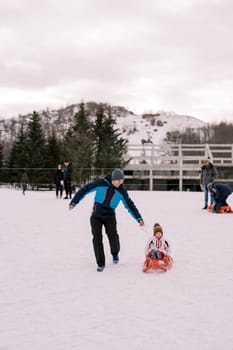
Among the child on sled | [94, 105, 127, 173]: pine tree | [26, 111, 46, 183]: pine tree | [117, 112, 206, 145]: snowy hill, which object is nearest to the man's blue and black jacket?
the child on sled

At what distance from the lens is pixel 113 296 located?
4172mm

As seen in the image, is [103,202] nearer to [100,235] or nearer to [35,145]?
[100,235]

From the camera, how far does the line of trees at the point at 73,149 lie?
31.4 metres

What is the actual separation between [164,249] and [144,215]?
5972 millimetres

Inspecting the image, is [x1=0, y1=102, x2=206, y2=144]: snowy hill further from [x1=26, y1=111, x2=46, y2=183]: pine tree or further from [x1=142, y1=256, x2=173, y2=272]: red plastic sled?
[x1=142, y1=256, x2=173, y2=272]: red plastic sled

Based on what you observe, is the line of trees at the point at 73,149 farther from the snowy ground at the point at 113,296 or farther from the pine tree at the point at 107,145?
the snowy ground at the point at 113,296

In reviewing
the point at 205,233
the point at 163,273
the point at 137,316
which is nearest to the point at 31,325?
the point at 137,316

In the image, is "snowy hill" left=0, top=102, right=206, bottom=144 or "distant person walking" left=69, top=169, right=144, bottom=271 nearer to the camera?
"distant person walking" left=69, top=169, right=144, bottom=271

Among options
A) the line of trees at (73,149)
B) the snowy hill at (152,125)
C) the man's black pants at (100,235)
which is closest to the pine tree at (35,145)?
the line of trees at (73,149)

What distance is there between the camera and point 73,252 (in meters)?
6.47

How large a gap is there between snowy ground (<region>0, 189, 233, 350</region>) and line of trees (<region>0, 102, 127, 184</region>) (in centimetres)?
2173

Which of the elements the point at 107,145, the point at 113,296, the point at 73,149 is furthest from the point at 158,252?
the point at 107,145

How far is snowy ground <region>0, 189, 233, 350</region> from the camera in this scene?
309 cm

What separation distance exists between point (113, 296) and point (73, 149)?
92.9ft
